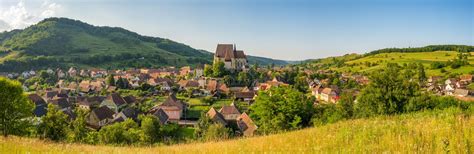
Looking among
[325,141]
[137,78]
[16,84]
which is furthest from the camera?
[137,78]

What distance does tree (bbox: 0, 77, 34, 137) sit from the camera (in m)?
28.2

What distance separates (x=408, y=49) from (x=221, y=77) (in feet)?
429

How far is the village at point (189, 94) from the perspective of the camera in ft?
183

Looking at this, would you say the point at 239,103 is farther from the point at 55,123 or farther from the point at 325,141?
the point at 325,141

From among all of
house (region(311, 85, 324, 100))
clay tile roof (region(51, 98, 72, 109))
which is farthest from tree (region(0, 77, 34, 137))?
house (region(311, 85, 324, 100))

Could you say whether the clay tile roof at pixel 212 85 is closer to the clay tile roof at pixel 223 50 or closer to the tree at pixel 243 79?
the tree at pixel 243 79

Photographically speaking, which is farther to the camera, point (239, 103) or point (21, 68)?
point (21, 68)

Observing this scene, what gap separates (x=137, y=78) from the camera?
348ft

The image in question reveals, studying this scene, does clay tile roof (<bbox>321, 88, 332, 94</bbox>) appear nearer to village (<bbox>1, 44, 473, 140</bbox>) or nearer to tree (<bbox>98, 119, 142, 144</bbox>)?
village (<bbox>1, 44, 473, 140</bbox>)

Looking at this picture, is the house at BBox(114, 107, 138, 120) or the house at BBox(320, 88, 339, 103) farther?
the house at BBox(320, 88, 339, 103)

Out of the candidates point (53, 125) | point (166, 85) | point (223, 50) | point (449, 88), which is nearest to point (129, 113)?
point (53, 125)

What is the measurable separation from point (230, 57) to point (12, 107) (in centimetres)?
6484

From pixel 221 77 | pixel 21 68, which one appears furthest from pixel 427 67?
pixel 21 68

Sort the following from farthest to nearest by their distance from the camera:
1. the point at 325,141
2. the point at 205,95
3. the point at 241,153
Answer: the point at 205,95 < the point at 325,141 < the point at 241,153
